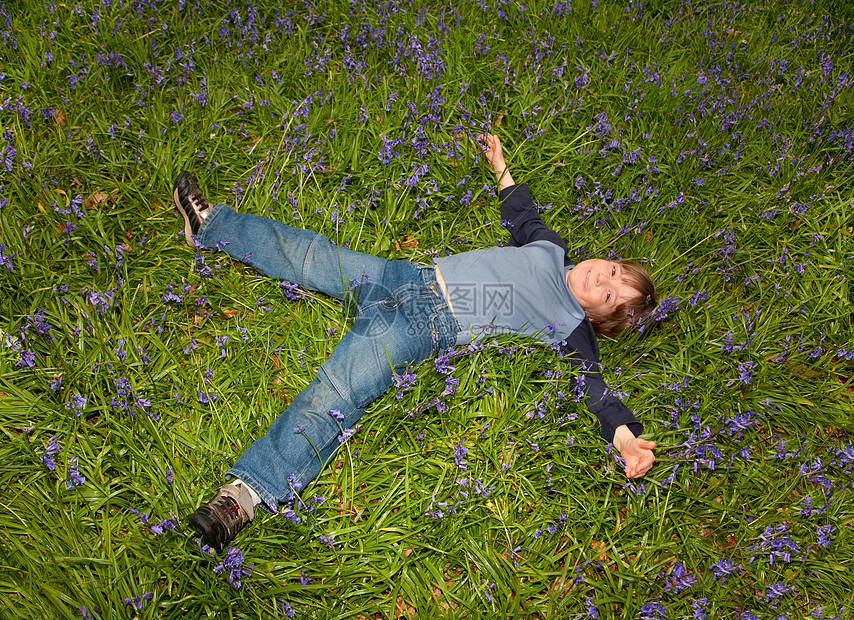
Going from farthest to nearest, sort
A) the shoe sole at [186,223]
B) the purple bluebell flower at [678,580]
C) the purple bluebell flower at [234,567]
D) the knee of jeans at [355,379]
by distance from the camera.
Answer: the shoe sole at [186,223] → the knee of jeans at [355,379] → the purple bluebell flower at [678,580] → the purple bluebell flower at [234,567]

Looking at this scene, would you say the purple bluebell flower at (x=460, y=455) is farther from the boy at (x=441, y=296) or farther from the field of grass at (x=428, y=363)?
the boy at (x=441, y=296)

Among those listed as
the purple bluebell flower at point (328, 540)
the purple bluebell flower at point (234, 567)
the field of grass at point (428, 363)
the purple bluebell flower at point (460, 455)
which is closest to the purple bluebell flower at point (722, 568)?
the field of grass at point (428, 363)

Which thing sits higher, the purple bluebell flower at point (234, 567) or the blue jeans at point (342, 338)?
the blue jeans at point (342, 338)

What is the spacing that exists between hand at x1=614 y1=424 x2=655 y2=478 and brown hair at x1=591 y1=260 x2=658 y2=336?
2.38 feet

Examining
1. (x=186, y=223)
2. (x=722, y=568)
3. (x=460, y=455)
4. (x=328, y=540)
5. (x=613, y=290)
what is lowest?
(x=722, y=568)

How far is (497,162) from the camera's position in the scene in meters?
3.84

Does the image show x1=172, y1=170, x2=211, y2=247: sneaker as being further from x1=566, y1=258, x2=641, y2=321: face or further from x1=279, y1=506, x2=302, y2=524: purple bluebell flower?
x1=566, y1=258, x2=641, y2=321: face

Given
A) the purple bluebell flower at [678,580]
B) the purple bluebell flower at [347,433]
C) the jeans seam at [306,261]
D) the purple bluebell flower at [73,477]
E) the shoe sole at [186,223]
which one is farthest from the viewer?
the shoe sole at [186,223]

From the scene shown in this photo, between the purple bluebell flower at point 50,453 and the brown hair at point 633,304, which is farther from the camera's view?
the brown hair at point 633,304

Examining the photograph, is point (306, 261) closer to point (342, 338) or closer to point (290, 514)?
point (342, 338)

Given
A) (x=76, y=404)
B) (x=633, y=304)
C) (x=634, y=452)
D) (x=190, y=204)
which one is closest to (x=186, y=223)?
(x=190, y=204)

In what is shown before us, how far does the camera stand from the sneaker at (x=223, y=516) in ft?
7.77

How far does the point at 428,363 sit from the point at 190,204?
1881 millimetres

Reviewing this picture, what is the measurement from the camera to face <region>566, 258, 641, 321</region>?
335 cm
